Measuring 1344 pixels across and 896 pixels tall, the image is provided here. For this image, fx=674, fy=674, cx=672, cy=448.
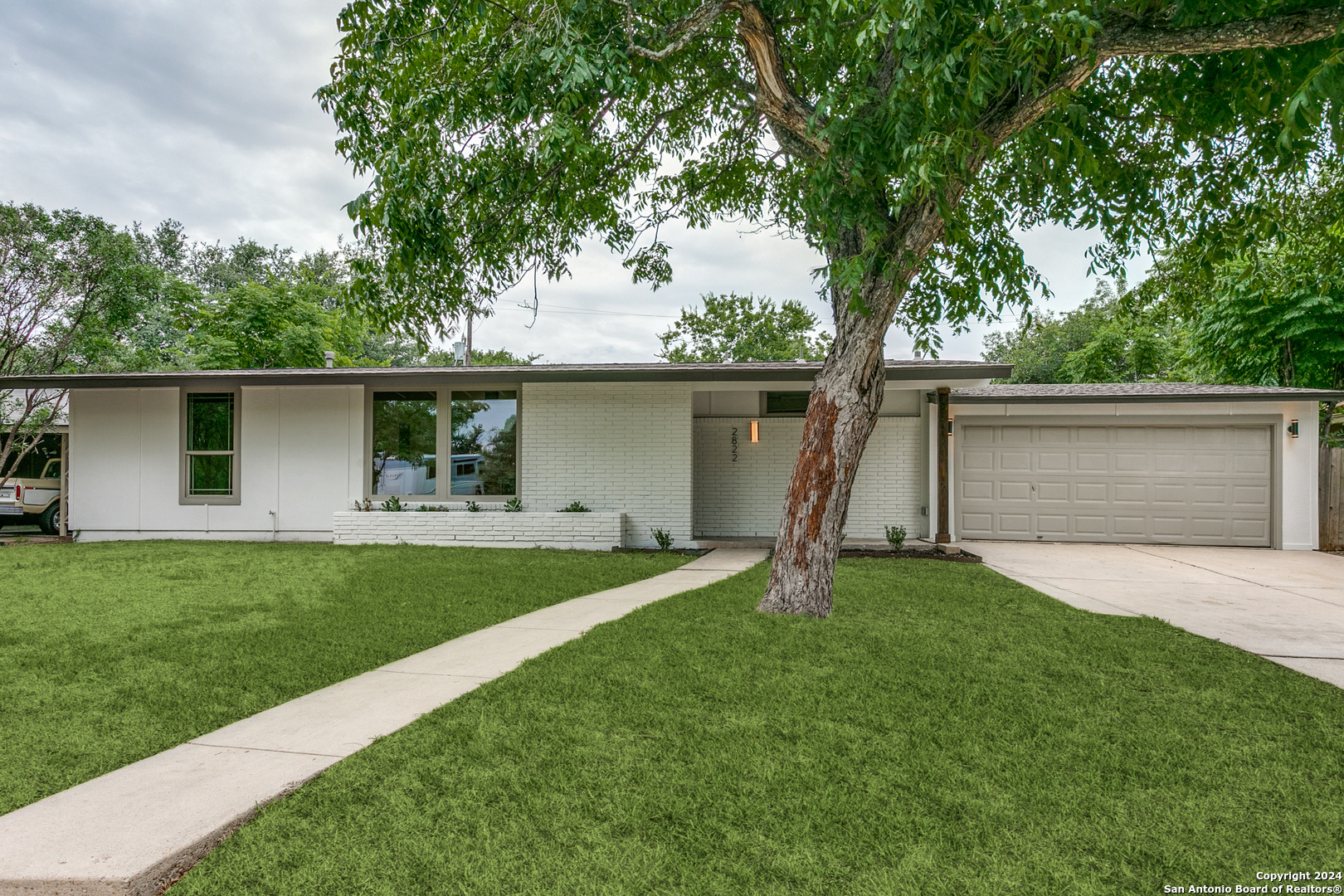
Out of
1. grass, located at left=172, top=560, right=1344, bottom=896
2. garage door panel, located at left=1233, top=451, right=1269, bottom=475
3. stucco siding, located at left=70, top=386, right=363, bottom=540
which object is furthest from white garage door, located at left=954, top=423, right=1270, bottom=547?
stucco siding, located at left=70, top=386, right=363, bottom=540

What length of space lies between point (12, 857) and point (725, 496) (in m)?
9.64

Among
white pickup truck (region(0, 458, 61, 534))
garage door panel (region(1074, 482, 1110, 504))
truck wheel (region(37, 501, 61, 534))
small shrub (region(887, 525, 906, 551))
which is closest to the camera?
small shrub (region(887, 525, 906, 551))

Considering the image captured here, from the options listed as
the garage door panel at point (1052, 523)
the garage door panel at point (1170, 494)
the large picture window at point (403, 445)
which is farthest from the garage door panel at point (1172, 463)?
the large picture window at point (403, 445)

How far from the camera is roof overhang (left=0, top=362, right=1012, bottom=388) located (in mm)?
9062

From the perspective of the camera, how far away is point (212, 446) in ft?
35.0

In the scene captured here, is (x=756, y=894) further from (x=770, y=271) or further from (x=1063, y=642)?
(x=770, y=271)

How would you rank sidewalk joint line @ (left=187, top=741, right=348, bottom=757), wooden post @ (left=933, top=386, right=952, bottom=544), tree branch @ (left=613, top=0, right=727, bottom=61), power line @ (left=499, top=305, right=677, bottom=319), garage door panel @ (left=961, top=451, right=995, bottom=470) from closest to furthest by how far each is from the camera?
sidewalk joint line @ (left=187, top=741, right=348, bottom=757), tree branch @ (left=613, top=0, right=727, bottom=61), wooden post @ (left=933, top=386, right=952, bottom=544), garage door panel @ (left=961, top=451, right=995, bottom=470), power line @ (left=499, top=305, right=677, bottom=319)

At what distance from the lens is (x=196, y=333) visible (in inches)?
804

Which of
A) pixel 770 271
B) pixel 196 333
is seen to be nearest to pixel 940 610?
pixel 770 271

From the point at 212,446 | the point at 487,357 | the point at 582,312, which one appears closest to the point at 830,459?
the point at 212,446

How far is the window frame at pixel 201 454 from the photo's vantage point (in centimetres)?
1059

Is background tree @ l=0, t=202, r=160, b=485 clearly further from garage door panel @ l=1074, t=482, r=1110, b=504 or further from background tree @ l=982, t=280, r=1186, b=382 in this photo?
background tree @ l=982, t=280, r=1186, b=382

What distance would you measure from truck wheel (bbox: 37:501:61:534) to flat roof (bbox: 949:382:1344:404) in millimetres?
15424

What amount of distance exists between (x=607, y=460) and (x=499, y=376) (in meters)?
2.01
